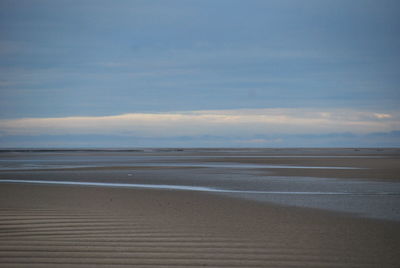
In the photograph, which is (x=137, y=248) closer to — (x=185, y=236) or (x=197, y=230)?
(x=185, y=236)

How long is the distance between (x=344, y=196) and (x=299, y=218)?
4.93 meters

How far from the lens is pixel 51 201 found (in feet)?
40.4

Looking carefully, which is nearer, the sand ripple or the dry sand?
the sand ripple


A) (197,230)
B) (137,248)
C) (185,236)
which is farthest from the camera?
(197,230)

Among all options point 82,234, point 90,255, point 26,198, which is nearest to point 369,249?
point 90,255

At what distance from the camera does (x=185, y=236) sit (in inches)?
301

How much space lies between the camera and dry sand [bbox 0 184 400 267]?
20.0 ft

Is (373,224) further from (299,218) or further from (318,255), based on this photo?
(318,255)

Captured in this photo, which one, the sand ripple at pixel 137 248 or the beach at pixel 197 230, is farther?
the beach at pixel 197 230

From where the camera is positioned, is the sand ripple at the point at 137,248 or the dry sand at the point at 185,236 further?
the dry sand at the point at 185,236

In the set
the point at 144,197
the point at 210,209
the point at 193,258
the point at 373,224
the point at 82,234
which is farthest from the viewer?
the point at 144,197

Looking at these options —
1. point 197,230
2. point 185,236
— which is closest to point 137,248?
point 185,236

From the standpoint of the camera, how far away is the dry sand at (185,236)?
6082 mm

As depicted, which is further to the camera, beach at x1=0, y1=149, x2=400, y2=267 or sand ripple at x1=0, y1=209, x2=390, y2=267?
beach at x1=0, y1=149, x2=400, y2=267
